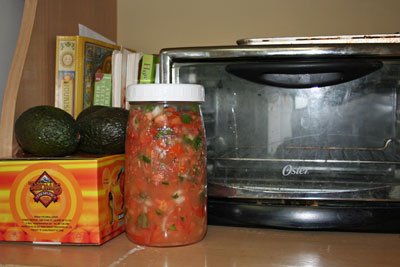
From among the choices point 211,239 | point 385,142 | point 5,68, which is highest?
point 5,68

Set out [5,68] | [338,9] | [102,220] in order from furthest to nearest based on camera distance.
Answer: [338,9], [5,68], [102,220]

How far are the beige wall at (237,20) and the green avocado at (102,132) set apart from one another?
1.65 feet

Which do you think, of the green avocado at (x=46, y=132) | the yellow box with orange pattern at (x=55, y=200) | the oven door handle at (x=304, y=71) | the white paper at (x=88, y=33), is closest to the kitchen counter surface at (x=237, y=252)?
the yellow box with orange pattern at (x=55, y=200)

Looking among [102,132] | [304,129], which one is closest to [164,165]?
[102,132]

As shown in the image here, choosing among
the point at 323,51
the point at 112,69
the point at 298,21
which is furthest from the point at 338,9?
the point at 112,69

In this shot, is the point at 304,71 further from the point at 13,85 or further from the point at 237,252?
the point at 13,85

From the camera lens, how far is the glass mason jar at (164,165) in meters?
0.63

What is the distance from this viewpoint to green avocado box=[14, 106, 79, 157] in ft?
2.20

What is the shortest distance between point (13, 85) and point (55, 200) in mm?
254

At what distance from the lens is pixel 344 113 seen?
729 millimetres

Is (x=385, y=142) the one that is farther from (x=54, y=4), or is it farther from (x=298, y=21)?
(x=54, y=4)

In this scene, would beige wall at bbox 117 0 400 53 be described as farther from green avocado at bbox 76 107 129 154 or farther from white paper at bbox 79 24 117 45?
green avocado at bbox 76 107 129 154

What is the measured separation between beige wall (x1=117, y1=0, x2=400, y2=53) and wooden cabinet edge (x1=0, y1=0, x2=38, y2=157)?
0.41 metres

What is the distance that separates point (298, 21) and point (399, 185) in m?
0.58
